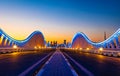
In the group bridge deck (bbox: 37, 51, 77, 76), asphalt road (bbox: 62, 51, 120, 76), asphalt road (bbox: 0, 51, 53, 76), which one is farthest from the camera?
asphalt road (bbox: 62, 51, 120, 76)

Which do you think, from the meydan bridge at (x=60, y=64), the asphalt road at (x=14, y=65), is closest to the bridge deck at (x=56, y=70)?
the meydan bridge at (x=60, y=64)

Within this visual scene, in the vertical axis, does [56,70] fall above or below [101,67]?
below

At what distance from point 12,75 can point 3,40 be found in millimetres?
68523

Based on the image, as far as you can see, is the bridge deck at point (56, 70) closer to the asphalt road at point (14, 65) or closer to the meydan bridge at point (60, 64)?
the meydan bridge at point (60, 64)

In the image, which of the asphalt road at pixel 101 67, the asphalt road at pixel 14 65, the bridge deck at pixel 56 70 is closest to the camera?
the bridge deck at pixel 56 70

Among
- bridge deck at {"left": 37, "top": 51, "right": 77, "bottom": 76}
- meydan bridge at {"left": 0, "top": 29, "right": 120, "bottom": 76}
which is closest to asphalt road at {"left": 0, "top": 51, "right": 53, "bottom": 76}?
meydan bridge at {"left": 0, "top": 29, "right": 120, "bottom": 76}

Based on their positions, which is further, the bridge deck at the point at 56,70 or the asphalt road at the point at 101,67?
the asphalt road at the point at 101,67

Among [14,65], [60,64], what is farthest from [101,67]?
[14,65]

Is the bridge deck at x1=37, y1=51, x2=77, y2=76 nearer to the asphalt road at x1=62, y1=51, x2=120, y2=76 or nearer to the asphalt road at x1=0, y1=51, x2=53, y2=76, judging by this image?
the asphalt road at x1=62, y1=51, x2=120, y2=76

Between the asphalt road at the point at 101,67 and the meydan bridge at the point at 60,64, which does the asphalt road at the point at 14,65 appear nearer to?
the meydan bridge at the point at 60,64

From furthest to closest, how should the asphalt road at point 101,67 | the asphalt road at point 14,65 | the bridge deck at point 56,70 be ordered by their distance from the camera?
the asphalt road at point 101,67 → the asphalt road at point 14,65 → the bridge deck at point 56,70

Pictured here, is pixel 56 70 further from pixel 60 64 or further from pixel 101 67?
pixel 60 64

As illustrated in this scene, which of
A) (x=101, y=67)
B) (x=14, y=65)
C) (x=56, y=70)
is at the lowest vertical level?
(x=56, y=70)

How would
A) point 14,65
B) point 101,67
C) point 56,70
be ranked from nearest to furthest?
point 56,70 < point 101,67 < point 14,65
